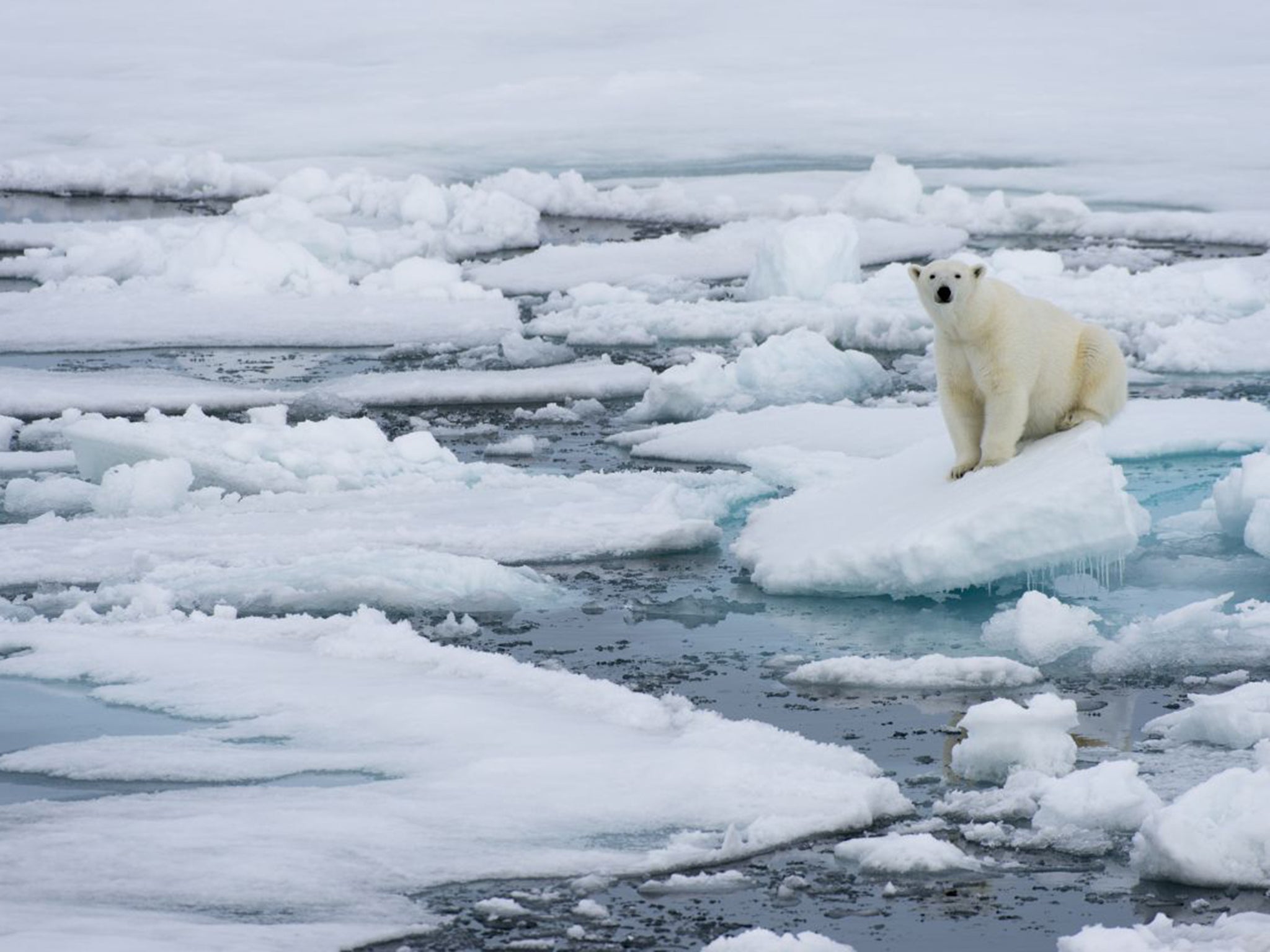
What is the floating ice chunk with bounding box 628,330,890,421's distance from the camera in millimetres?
8883

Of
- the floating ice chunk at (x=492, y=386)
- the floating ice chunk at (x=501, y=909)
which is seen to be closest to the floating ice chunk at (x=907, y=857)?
the floating ice chunk at (x=501, y=909)

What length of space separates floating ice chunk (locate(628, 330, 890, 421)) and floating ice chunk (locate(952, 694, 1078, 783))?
14.3ft

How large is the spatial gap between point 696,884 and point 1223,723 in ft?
4.81

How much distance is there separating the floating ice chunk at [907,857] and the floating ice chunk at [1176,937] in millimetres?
359

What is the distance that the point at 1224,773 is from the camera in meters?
3.69

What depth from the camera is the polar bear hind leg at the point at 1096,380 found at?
19.3ft

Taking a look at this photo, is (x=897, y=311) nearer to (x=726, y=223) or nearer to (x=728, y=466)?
(x=728, y=466)

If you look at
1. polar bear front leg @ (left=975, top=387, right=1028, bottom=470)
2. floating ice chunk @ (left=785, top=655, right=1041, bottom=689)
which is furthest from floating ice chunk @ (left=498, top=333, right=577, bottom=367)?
floating ice chunk @ (left=785, top=655, right=1041, bottom=689)

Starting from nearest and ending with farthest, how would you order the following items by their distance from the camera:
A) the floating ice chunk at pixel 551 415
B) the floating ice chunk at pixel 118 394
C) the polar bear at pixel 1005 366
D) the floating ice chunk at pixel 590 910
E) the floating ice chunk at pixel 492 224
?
the floating ice chunk at pixel 590 910
the polar bear at pixel 1005 366
the floating ice chunk at pixel 551 415
the floating ice chunk at pixel 118 394
the floating ice chunk at pixel 492 224

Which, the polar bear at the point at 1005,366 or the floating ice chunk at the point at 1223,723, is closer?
the floating ice chunk at the point at 1223,723

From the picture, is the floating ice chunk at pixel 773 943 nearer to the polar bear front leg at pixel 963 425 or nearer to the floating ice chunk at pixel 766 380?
the polar bear front leg at pixel 963 425

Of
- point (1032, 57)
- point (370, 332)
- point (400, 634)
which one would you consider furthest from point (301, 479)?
point (1032, 57)

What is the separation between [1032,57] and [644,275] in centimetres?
1217

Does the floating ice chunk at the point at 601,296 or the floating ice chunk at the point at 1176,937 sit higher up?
the floating ice chunk at the point at 601,296
